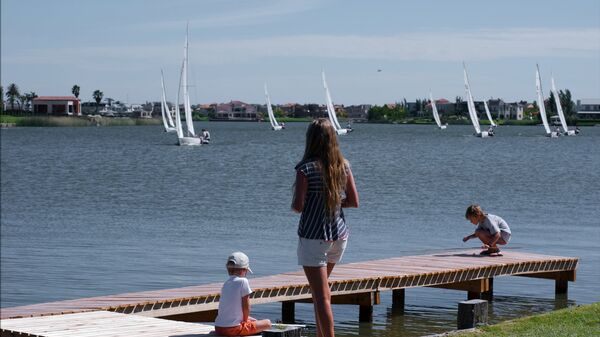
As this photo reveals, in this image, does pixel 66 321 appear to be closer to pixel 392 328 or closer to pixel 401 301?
pixel 392 328

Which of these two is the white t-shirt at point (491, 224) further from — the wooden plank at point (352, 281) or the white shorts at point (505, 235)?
the wooden plank at point (352, 281)

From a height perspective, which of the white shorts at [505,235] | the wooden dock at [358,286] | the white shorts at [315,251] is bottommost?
the wooden dock at [358,286]

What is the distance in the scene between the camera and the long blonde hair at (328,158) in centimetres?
944

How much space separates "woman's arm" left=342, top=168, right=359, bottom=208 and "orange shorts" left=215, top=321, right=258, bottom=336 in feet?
5.37

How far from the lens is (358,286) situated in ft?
53.8

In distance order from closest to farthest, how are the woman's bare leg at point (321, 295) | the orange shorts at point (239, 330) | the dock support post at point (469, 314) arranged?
the woman's bare leg at point (321, 295)
the orange shorts at point (239, 330)
the dock support post at point (469, 314)

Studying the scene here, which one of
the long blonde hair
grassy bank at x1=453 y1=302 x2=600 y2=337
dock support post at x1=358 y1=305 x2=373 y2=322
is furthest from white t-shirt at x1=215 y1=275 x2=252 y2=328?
dock support post at x1=358 y1=305 x2=373 y2=322

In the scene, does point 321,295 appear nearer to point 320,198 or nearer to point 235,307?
point 320,198

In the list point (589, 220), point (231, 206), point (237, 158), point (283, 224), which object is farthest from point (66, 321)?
point (237, 158)

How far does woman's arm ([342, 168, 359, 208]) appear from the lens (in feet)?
31.6

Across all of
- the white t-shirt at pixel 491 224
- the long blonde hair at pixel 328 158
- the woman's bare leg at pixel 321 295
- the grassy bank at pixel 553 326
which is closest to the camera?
the long blonde hair at pixel 328 158

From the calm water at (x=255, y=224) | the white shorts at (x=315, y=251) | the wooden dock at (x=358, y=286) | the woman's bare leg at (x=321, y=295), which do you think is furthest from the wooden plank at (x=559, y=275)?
the white shorts at (x=315, y=251)

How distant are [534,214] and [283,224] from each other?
30.5ft

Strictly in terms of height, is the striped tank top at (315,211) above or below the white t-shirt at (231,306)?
above
